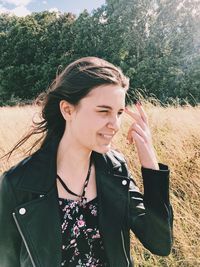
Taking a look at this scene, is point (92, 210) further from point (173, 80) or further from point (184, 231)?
point (173, 80)

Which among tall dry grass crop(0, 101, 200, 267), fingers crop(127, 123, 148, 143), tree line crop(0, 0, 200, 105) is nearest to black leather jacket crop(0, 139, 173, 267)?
fingers crop(127, 123, 148, 143)

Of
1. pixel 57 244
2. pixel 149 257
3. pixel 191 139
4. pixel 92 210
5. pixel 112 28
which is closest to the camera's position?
pixel 57 244

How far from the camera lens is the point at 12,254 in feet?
6.27

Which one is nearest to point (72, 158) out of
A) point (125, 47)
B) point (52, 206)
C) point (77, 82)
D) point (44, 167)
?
point (44, 167)

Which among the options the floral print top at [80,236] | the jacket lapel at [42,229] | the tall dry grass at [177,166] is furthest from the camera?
the tall dry grass at [177,166]

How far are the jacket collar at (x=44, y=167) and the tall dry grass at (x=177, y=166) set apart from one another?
3.80 feet

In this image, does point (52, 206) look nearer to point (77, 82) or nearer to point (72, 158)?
point (72, 158)

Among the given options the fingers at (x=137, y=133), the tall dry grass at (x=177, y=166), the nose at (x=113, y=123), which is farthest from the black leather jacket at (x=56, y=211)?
the tall dry grass at (x=177, y=166)

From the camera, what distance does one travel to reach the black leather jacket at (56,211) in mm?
1834

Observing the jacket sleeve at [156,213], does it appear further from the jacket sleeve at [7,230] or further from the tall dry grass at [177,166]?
the tall dry grass at [177,166]

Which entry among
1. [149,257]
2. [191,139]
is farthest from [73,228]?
[191,139]

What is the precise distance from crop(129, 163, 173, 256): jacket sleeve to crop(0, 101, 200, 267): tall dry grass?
1016 millimetres

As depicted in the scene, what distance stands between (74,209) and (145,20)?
2820 centimetres

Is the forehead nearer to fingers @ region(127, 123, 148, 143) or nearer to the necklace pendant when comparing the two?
fingers @ region(127, 123, 148, 143)
